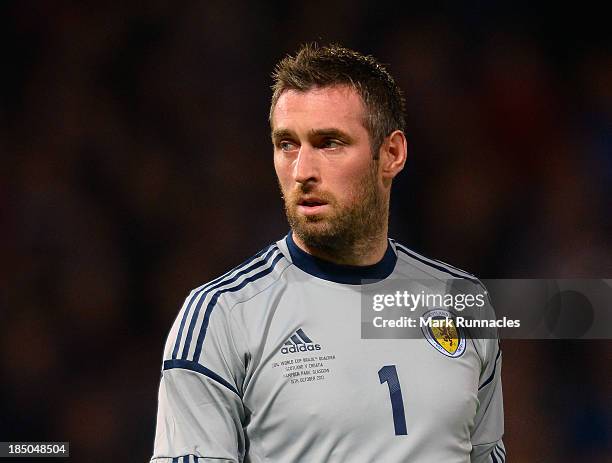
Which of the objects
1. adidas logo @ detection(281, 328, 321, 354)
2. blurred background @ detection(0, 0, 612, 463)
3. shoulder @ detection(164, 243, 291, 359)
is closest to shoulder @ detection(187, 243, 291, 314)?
shoulder @ detection(164, 243, 291, 359)

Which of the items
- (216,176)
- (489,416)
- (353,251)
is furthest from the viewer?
(216,176)

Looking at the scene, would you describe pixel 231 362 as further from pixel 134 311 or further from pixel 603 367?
pixel 603 367

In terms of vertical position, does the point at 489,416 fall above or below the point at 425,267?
below

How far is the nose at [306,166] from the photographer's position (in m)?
1.95

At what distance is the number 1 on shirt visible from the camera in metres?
1.92

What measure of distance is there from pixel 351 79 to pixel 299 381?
63 cm

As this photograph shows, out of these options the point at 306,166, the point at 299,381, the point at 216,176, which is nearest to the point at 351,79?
the point at 306,166

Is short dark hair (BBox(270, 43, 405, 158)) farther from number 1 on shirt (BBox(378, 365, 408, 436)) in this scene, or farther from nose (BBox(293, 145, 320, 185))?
number 1 on shirt (BBox(378, 365, 408, 436))

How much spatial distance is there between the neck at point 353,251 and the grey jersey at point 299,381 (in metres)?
0.02

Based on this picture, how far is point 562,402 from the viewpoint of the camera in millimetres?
3842

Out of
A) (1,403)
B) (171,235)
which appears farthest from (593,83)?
(1,403)

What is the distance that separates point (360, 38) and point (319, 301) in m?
2.17

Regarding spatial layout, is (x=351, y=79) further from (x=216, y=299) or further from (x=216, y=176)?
(x=216, y=176)

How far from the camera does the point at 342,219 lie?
2014 mm
